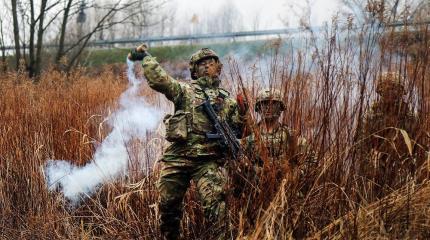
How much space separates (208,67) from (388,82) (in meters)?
1.25

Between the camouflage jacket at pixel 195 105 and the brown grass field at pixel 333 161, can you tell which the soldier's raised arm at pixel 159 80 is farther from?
the brown grass field at pixel 333 161

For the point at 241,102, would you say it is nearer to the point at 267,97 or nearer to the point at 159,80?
the point at 267,97

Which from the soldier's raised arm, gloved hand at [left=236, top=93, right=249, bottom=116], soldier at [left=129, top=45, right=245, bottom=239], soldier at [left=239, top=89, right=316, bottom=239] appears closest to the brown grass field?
soldier at [left=239, top=89, right=316, bottom=239]

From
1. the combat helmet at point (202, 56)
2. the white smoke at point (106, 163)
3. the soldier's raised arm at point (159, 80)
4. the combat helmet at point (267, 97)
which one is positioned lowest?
the white smoke at point (106, 163)

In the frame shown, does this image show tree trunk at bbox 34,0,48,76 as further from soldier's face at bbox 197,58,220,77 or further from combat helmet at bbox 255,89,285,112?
combat helmet at bbox 255,89,285,112

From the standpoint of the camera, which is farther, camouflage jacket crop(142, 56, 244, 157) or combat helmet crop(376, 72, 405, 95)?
camouflage jacket crop(142, 56, 244, 157)

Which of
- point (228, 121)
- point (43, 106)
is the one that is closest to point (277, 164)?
point (228, 121)

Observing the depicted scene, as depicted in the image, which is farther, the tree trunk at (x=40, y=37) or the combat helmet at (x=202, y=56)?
the tree trunk at (x=40, y=37)

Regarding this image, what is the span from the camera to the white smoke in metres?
4.75

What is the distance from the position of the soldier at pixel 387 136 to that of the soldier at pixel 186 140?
868mm

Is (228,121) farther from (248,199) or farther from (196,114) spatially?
(248,199)

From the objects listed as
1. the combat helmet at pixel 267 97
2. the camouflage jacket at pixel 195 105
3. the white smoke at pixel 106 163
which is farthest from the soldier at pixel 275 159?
the white smoke at pixel 106 163

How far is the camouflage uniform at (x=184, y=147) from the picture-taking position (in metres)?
3.53

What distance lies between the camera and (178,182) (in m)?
3.59
